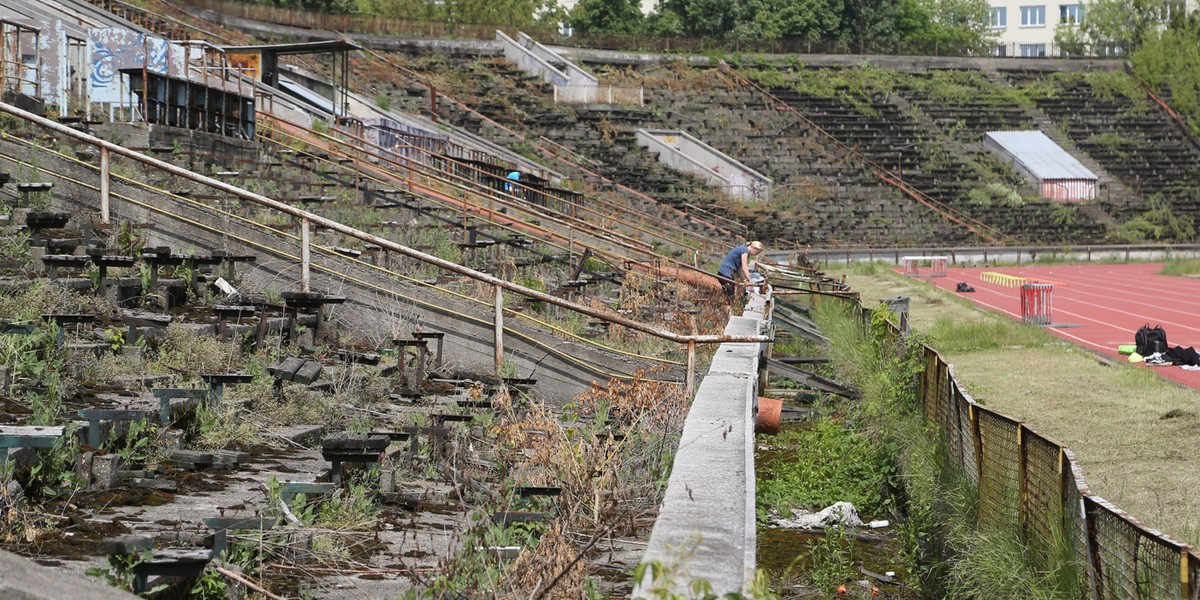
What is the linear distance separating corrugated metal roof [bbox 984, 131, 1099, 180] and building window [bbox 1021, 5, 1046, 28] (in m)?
48.1

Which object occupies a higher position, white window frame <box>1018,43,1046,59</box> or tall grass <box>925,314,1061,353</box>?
white window frame <box>1018,43,1046,59</box>

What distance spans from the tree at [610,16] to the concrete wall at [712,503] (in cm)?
7630

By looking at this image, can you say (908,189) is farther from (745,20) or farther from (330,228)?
(330,228)

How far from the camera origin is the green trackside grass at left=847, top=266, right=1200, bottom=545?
10016 millimetres

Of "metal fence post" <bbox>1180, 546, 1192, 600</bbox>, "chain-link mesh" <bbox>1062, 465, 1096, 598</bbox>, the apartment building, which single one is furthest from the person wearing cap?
the apartment building

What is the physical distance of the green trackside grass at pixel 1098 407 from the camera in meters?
10.0

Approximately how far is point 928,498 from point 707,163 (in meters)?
43.8

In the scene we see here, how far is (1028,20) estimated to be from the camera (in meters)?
106

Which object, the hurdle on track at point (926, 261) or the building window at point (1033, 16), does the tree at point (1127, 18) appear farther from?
the hurdle on track at point (926, 261)

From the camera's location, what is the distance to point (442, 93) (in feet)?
178

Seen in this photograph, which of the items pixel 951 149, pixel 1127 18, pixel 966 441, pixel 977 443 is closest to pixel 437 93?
pixel 951 149

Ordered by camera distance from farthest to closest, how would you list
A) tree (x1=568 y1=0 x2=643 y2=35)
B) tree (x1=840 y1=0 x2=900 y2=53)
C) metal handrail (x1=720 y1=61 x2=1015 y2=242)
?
1. tree (x1=840 y1=0 x2=900 y2=53)
2. tree (x1=568 y1=0 x2=643 y2=35)
3. metal handrail (x1=720 y1=61 x2=1015 y2=242)

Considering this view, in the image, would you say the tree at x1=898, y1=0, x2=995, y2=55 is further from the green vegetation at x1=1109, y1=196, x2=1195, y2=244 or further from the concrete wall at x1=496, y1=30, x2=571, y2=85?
the concrete wall at x1=496, y1=30, x2=571, y2=85

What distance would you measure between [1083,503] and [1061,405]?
29.0 feet
